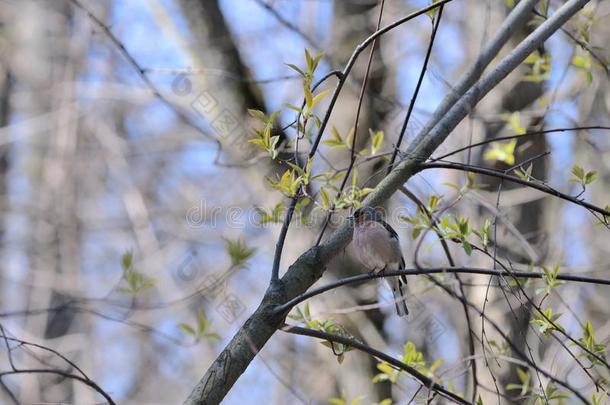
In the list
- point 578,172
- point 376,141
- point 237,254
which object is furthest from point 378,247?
point 578,172

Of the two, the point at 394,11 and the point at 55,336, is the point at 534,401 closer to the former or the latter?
the point at 394,11

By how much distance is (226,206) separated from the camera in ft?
22.5

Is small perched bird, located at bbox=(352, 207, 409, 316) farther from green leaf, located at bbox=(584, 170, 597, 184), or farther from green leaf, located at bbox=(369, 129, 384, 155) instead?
green leaf, located at bbox=(584, 170, 597, 184)

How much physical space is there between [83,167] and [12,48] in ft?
6.01

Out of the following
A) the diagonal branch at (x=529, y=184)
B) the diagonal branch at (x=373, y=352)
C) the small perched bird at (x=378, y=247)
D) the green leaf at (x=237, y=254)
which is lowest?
the diagonal branch at (x=373, y=352)

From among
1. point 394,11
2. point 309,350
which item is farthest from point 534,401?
point 309,350

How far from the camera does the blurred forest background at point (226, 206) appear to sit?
13.1ft

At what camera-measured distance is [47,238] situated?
8.06 meters

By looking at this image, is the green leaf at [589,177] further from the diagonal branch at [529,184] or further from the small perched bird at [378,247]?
the small perched bird at [378,247]

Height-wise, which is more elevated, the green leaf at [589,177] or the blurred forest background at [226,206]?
the blurred forest background at [226,206]

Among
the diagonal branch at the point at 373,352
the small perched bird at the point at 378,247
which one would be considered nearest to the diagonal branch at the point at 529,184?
the diagonal branch at the point at 373,352

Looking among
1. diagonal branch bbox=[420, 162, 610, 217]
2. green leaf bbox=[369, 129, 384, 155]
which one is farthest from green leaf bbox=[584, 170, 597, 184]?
green leaf bbox=[369, 129, 384, 155]

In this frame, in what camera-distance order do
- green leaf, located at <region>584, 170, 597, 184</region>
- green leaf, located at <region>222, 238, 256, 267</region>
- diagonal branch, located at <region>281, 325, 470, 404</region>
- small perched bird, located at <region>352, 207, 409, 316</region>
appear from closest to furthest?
1. diagonal branch, located at <region>281, 325, 470, 404</region>
2. green leaf, located at <region>584, 170, 597, 184</region>
3. green leaf, located at <region>222, 238, 256, 267</region>
4. small perched bird, located at <region>352, 207, 409, 316</region>

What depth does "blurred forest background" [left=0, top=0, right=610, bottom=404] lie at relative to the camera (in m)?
4.00
